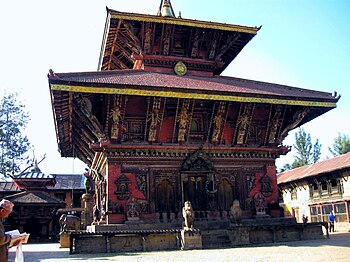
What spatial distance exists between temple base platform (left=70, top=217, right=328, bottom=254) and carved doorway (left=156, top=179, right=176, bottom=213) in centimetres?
77

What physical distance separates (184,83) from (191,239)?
6.49 meters

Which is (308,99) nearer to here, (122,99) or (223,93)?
(223,93)

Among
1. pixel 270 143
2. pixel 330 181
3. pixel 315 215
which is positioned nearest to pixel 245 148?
pixel 270 143

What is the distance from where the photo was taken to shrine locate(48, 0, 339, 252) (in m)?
15.1

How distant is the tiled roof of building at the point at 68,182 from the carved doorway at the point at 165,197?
27.7 meters

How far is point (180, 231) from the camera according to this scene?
13.7 m

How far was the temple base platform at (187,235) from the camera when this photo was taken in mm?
13258

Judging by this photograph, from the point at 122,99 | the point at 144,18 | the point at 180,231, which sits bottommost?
the point at 180,231

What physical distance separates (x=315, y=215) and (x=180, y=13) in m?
21.7

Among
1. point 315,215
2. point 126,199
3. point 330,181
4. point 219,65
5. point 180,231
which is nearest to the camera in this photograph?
point 180,231

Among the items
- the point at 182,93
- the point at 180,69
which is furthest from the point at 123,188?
the point at 180,69

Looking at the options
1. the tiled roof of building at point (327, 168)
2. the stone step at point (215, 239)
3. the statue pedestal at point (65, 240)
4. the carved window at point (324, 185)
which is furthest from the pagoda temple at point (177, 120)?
the carved window at point (324, 185)

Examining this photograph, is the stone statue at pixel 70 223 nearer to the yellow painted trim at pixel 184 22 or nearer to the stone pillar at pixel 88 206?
the stone pillar at pixel 88 206

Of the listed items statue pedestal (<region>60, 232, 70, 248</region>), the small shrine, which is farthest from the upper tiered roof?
the small shrine
